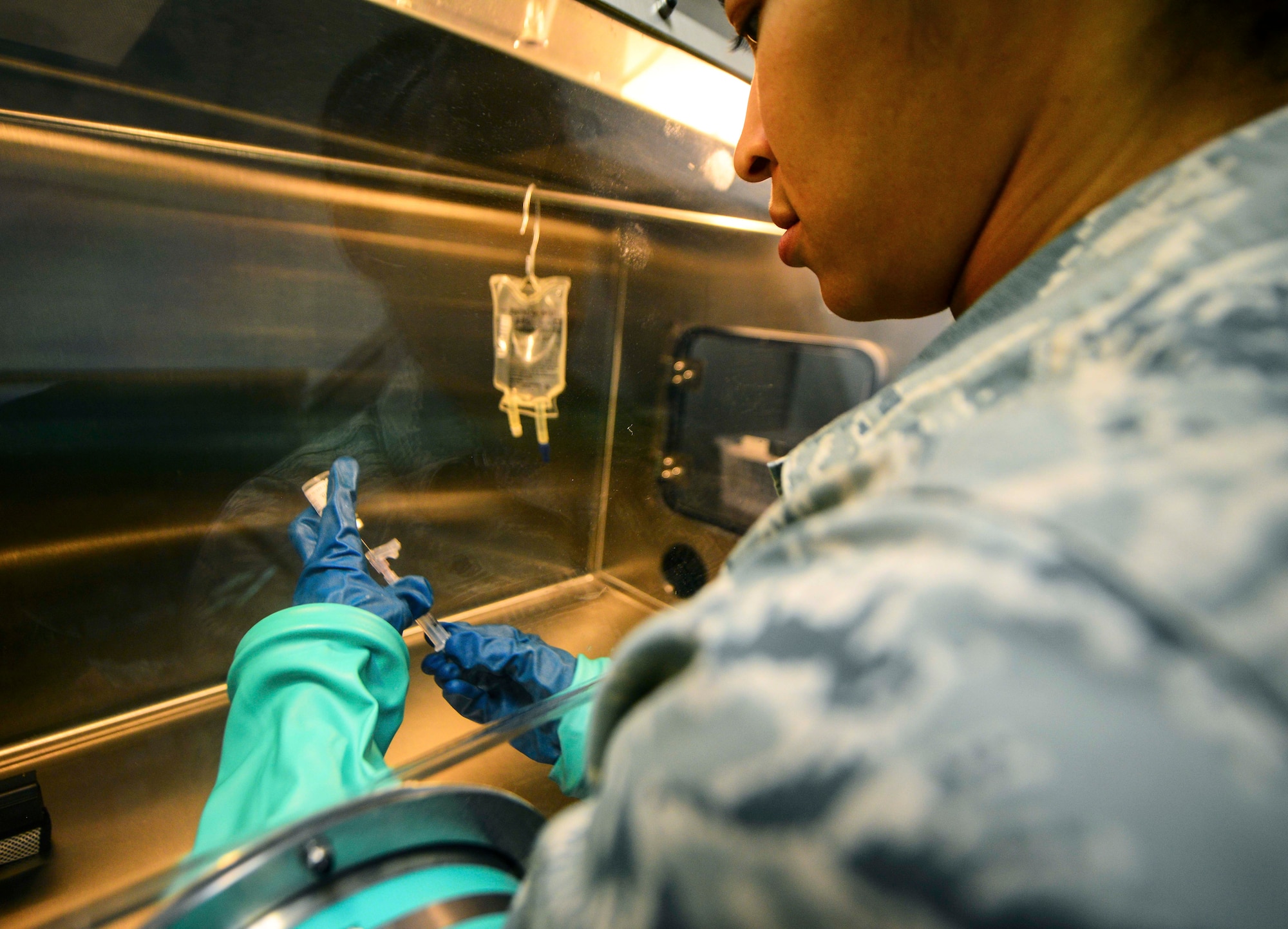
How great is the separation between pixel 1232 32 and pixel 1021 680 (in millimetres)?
385

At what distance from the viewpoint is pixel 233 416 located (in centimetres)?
93

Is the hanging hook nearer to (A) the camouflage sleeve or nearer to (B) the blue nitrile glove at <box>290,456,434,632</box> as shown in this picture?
(B) the blue nitrile glove at <box>290,456,434,632</box>

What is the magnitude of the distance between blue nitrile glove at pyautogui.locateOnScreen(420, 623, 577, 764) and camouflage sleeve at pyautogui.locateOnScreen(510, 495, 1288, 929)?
2.55ft

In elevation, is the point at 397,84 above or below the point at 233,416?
above

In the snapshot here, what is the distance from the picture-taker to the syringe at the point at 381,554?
0.94 metres

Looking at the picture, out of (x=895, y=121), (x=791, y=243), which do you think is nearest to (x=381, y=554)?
Answer: (x=791, y=243)

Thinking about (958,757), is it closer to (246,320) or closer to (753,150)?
(753,150)

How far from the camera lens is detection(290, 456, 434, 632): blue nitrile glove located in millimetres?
841

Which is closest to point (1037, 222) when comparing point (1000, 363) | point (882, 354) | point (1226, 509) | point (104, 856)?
point (1000, 363)

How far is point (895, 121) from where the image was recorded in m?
0.44

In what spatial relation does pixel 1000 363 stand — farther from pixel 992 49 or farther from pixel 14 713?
pixel 14 713

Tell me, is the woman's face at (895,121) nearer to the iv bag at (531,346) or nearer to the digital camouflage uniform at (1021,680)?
the digital camouflage uniform at (1021,680)

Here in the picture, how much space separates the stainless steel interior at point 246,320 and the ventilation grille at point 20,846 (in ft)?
0.09

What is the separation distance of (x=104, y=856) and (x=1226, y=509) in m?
1.10
